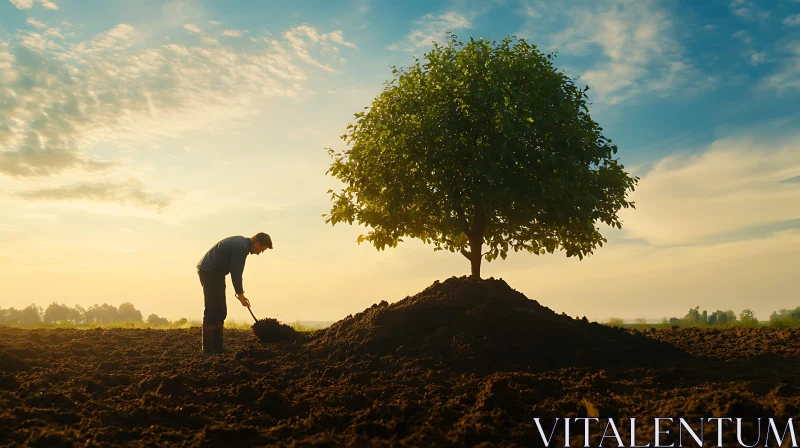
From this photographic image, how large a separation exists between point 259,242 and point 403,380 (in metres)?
5.01

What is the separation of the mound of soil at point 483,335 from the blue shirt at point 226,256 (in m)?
2.44

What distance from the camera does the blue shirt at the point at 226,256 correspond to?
1234 centimetres

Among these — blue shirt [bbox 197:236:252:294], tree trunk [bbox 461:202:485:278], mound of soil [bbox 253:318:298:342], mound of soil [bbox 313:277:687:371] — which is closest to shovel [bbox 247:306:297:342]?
mound of soil [bbox 253:318:298:342]

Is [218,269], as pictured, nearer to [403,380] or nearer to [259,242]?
[259,242]

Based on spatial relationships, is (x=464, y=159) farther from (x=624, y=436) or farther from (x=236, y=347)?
(x=624, y=436)

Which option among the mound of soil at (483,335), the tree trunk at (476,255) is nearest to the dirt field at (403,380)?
the mound of soil at (483,335)

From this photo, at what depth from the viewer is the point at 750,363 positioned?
10336 millimetres

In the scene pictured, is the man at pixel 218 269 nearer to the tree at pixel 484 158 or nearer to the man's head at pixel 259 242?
the man's head at pixel 259 242

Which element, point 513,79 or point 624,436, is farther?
point 513,79

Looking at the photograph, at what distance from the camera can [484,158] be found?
1483 centimetres

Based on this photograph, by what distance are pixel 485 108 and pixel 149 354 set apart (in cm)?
966

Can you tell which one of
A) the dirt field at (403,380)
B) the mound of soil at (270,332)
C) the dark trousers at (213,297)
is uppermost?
the dark trousers at (213,297)

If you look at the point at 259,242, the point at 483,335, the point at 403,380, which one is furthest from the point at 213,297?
the point at 483,335

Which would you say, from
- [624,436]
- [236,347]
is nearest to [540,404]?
[624,436]
